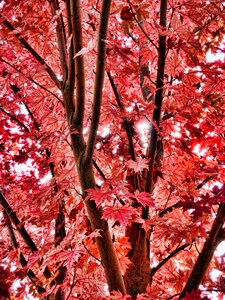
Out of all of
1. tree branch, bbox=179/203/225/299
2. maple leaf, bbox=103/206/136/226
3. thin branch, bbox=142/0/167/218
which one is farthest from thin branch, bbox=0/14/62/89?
tree branch, bbox=179/203/225/299

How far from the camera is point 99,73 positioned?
1.69 meters

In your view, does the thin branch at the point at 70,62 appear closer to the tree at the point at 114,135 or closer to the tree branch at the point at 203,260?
the tree at the point at 114,135

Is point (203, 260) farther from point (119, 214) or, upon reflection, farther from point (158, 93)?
point (158, 93)

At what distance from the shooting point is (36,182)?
2.65m

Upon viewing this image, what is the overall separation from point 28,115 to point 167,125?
1.34m

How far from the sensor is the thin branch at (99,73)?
153cm

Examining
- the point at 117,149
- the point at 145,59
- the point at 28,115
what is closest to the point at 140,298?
the point at 117,149

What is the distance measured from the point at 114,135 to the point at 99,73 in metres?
0.86

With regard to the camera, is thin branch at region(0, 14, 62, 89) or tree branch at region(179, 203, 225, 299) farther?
thin branch at region(0, 14, 62, 89)

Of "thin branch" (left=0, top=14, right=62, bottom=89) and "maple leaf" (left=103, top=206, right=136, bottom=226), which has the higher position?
"thin branch" (left=0, top=14, right=62, bottom=89)

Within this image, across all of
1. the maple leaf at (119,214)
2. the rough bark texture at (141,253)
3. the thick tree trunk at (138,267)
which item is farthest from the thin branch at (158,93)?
the maple leaf at (119,214)

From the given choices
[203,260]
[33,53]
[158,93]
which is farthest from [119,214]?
[33,53]

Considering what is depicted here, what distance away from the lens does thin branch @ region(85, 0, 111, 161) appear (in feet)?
5.03

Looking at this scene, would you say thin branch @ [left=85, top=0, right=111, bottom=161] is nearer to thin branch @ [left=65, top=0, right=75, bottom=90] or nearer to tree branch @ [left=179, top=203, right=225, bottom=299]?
thin branch @ [left=65, top=0, right=75, bottom=90]
